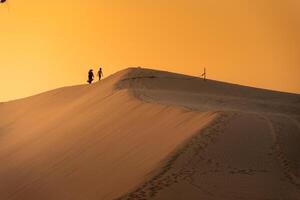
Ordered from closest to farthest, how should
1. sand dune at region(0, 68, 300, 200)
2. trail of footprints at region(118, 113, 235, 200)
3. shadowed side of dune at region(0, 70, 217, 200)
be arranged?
trail of footprints at region(118, 113, 235, 200), sand dune at region(0, 68, 300, 200), shadowed side of dune at region(0, 70, 217, 200)

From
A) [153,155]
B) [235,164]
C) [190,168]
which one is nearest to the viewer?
[190,168]

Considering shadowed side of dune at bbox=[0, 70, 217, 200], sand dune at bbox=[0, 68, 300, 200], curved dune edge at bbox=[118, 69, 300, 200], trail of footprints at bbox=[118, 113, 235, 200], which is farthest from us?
shadowed side of dune at bbox=[0, 70, 217, 200]

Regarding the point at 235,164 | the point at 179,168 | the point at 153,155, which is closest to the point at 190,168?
the point at 179,168

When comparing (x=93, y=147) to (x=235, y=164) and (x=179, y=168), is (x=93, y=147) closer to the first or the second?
(x=179, y=168)

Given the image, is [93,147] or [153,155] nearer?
[153,155]

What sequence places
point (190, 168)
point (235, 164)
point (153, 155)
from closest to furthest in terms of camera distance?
point (190, 168)
point (235, 164)
point (153, 155)

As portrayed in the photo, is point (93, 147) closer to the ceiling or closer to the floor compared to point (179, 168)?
closer to the floor

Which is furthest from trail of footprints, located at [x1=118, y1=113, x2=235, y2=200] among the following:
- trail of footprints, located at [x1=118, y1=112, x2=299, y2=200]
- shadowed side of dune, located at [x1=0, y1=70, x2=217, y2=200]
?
shadowed side of dune, located at [x1=0, y1=70, x2=217, y2=200]

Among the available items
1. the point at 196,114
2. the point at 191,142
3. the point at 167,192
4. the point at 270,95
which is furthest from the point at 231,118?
the point at 270,95

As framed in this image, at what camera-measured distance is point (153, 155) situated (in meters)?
9.60

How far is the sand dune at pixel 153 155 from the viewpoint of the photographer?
→ 809 cm

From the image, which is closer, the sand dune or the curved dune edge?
the curved dune edge

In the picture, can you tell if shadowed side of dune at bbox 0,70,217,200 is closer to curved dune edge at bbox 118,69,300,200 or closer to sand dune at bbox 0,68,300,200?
sand dune at bbox 0,68,300,200

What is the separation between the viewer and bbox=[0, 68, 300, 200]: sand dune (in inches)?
318
